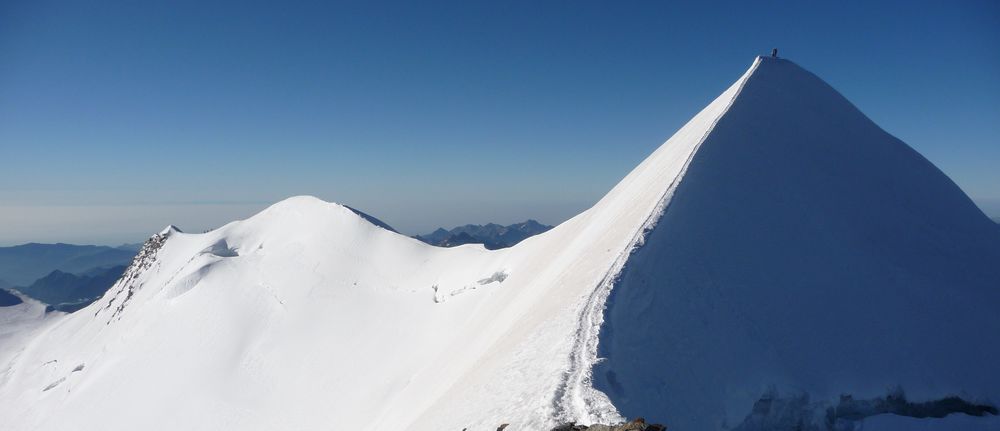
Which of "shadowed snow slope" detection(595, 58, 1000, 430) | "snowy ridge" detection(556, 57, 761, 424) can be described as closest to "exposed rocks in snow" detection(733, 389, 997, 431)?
"shadowed snow slope" detection(595, 58, 1000, 430)

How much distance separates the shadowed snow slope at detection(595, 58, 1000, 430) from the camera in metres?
13.3

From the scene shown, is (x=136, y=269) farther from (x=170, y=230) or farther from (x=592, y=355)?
(x=592, y=355)

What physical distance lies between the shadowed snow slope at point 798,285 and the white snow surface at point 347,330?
59 centimetres

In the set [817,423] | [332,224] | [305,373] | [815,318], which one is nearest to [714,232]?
[815,318]

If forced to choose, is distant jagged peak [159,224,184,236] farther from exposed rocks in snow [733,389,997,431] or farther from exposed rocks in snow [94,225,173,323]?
exposed rocks in snow [733,389,997,431]

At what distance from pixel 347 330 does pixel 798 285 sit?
37.2 m

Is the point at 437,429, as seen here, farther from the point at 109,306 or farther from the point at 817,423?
the point at 109,306

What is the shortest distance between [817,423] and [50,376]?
76.9 meters

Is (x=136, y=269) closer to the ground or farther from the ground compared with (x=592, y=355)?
closer to the ground

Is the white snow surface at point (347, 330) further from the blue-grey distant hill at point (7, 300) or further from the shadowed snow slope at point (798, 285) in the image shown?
the blue-grey distant hill at point (7, 300)

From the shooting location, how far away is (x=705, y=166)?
21.1 metres

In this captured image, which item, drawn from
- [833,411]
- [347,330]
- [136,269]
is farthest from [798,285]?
[136,269]

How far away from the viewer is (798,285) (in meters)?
16.6

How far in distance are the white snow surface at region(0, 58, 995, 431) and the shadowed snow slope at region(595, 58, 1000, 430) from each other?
1.94 feet
